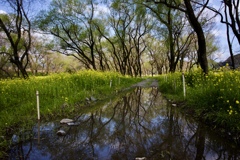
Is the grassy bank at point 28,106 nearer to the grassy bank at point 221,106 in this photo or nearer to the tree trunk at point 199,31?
the grassy bank at point 221,106

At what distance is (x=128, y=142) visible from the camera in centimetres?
416

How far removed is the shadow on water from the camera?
3.56 metres

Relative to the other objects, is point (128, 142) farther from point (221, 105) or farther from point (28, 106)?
point (28, 106)

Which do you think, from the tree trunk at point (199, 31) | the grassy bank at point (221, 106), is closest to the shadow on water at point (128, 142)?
the grassy bank at point (221, 106)

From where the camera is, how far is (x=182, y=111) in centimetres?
680

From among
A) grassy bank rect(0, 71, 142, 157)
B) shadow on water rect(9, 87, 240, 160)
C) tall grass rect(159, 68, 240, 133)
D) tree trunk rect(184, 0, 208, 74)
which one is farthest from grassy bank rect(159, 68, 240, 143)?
grassy bank rect(0, 71, 142, 157)

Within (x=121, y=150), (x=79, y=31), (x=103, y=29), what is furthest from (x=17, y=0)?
(x=121, y=150)

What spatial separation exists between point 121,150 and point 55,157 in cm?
127

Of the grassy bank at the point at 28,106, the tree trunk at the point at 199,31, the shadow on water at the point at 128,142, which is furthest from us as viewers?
the tree trunk at the point at 199,31

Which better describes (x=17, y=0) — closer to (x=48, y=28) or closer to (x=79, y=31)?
(x=48, y=28)

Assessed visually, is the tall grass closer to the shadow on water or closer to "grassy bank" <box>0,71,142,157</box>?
the shadow on water

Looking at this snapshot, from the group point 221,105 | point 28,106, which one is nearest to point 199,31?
point 221,105

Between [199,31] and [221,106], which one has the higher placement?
[199,31]

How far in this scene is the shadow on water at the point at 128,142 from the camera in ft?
11.7
